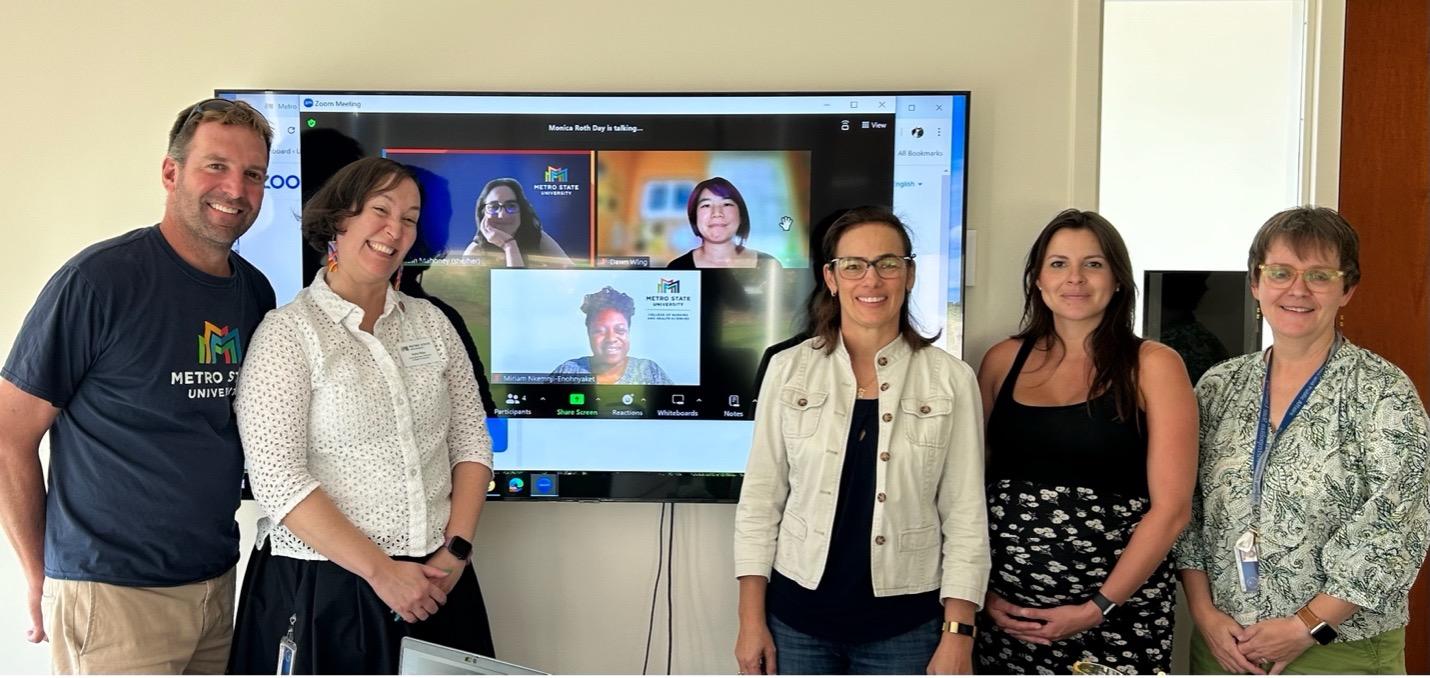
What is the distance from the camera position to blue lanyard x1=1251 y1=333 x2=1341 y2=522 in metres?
2.07

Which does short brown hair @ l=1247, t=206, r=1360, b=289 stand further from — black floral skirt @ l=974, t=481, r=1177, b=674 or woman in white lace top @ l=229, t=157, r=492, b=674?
woman in white lace top @ l=229, t=157, r=492, b=674

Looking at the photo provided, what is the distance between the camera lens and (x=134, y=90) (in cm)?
265

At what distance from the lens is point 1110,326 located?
2191 mm

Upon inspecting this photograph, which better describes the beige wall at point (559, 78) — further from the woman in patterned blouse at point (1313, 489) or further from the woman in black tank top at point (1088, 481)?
the woman in patterned blouse at point (1313, 489)

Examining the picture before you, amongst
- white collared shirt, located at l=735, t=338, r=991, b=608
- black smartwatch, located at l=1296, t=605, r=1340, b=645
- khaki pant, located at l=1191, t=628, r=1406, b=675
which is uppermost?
white collared shirt, located at l=735, t=338, r=991, b=608

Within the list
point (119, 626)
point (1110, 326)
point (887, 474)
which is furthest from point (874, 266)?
point (119, 626)

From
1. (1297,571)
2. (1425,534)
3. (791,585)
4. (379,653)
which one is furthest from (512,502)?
(1425,534)

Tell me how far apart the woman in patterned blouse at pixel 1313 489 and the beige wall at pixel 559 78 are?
0.67 metres

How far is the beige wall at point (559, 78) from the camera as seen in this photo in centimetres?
261

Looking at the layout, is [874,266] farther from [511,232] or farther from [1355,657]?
[1355,657]

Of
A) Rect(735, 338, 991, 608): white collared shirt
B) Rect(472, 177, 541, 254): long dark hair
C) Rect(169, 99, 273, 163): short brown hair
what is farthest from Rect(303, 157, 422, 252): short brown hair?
Rect(735, 338, 991, 608): white collared shirt

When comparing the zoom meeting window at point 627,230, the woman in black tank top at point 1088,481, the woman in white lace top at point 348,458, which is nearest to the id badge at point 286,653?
→ the woman in white lace top at point 348,458

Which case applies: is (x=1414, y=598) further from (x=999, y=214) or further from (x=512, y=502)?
(x=512, y=502)

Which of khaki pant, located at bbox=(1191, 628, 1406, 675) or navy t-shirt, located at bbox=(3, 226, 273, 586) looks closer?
navy t-shirt, located at bbox=(3, 226, 273, 586)
